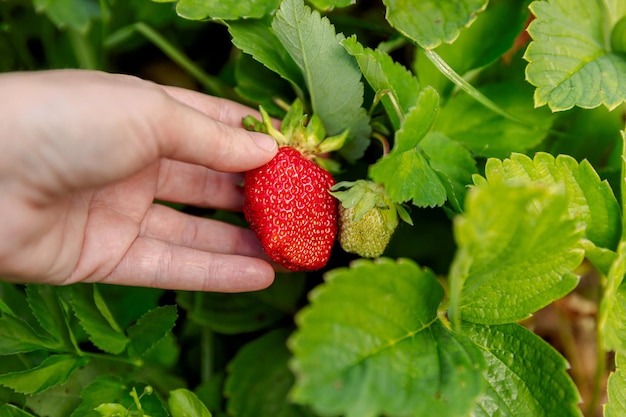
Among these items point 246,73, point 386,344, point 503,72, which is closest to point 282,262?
point 386,344

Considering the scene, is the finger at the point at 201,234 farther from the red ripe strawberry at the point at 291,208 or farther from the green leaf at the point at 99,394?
the green leaf at the point at 99,394

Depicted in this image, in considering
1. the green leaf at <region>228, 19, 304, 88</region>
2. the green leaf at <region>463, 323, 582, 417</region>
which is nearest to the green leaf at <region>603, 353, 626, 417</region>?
the green leaf at <region>463, 323, 582, 417</region>

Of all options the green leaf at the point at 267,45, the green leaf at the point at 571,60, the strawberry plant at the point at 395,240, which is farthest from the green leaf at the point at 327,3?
the green leaf at the point at 571,60

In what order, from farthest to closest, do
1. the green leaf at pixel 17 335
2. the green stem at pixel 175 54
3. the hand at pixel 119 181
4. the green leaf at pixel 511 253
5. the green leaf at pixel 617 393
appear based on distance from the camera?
the green stem at pixel 175 54 < the green leaf at pixel 17 335 < the green leaf at pixel 617 393 < the hand at pixel 119 181 < the green leaf at pixel 511 253

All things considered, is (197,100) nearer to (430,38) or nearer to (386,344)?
(430,38)

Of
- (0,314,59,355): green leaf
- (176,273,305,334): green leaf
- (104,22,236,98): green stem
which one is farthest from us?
(104,22,236,98): green stem

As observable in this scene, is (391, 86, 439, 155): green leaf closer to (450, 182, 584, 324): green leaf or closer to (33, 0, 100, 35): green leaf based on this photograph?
(450, 182, 584, 324): green leaf
